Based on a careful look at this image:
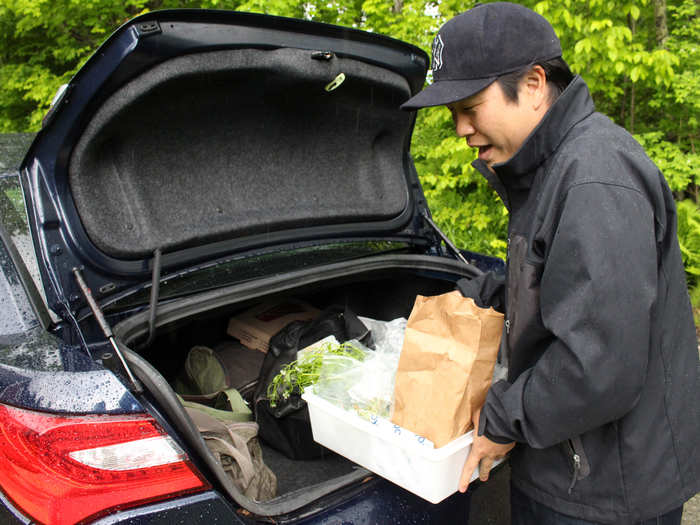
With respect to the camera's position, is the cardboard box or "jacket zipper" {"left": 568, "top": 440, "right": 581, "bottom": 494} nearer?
"jacket zipper" {"left": 568, "top": 440, "right": 581, "bottom": 494}

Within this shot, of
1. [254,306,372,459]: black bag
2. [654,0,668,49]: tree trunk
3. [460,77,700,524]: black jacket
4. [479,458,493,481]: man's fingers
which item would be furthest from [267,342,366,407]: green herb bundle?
[654,0,668,49]: tree trunk

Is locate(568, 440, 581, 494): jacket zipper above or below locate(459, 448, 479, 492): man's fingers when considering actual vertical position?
above

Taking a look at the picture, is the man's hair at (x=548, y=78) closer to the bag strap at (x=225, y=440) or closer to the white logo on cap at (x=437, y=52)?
the white logo on cap at (x=437, y=52)

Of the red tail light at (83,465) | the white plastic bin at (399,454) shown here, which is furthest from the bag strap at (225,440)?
the red tail light at (83,465)

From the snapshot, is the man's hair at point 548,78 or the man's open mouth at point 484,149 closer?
the man's hair at point 548,78

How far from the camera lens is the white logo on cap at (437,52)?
1258 millimetres

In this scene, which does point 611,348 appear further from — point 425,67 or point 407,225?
point 407,225

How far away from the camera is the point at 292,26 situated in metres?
1.73

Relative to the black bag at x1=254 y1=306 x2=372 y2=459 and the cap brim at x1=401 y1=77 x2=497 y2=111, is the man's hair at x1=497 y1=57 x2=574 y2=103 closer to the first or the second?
the cap brim at x1=401 y1=77 x2=497 y2=111

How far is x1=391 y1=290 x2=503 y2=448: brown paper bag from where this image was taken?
4.01 feet

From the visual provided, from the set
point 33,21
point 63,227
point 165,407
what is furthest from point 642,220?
point 33,21

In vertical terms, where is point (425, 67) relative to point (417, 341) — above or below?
above

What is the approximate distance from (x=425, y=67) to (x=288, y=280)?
93 centimetres

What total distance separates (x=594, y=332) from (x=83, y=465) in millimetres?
986
